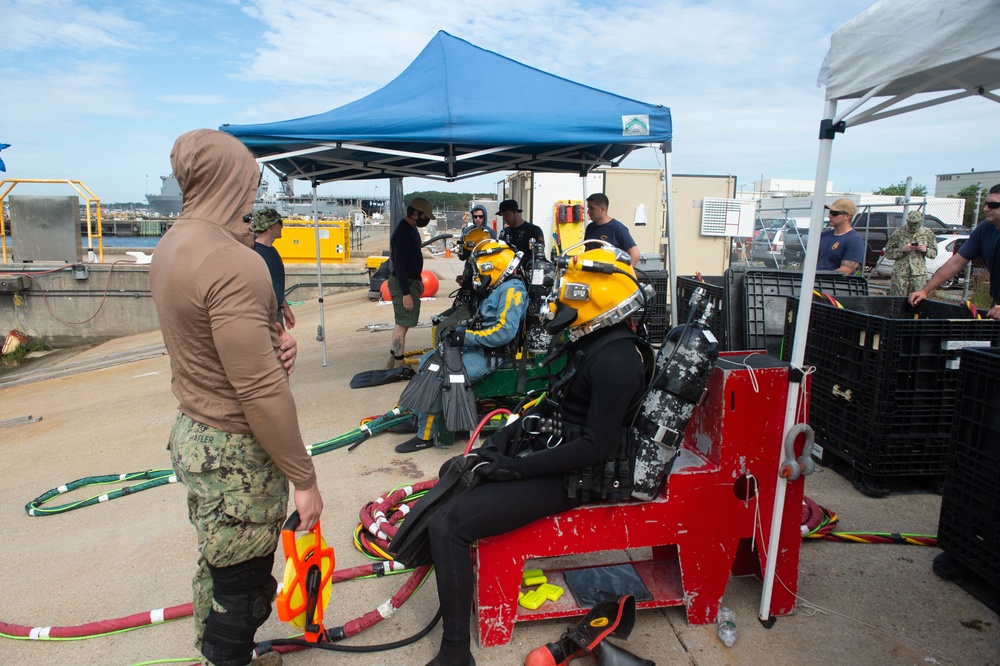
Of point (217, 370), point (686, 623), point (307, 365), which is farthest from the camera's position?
point (307, 365)

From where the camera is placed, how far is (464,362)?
498 centimetres

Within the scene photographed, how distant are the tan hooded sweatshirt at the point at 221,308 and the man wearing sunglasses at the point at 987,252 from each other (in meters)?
4.56

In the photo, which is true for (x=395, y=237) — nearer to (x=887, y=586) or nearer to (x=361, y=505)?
(x=361, y=505)

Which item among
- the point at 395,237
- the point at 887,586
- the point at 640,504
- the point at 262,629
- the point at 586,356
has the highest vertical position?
the point at 395,237

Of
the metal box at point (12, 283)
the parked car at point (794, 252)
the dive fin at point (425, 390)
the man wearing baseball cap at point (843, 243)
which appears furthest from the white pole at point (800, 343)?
the metal box at point (12, 283)

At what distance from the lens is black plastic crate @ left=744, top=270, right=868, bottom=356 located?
5.66 m

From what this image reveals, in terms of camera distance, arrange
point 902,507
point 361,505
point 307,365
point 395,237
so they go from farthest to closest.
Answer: point 307,365 → point 395,237 → point 361,505 → point 902,507

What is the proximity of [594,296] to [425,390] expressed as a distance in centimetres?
251

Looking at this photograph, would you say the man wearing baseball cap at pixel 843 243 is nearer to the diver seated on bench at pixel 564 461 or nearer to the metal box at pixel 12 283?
the diver seated on bench at pixel 564 461

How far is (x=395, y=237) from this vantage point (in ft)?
23.8

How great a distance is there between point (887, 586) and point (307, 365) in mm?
7025

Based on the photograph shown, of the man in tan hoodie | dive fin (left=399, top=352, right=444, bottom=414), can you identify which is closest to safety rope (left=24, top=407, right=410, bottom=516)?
dive fin (left=399, top=352, right=444, bottom=414)

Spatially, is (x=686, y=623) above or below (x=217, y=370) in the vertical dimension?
below

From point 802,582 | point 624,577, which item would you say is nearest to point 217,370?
point 624,577
